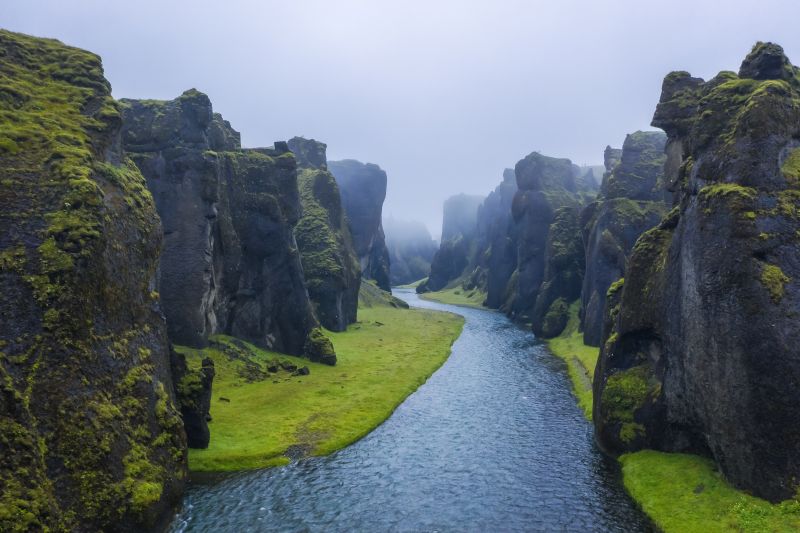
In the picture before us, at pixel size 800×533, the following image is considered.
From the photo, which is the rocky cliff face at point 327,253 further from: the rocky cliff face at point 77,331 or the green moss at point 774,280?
the green moss at point 774,280

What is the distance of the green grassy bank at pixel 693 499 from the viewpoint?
29.8m

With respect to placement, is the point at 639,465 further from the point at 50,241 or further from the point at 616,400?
the point at 50,241

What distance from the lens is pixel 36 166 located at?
123 feet

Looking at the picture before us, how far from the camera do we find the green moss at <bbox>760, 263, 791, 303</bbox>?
109ft

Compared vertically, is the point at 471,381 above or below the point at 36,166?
below

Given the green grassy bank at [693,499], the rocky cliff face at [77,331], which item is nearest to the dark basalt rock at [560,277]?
the green grassy bank at [693,499]

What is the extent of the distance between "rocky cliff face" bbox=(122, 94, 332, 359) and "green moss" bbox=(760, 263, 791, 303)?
58323 mm

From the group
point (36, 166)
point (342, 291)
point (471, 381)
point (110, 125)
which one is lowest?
point (471, 381)

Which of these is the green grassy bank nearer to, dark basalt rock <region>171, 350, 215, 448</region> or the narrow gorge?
the narrow gorge

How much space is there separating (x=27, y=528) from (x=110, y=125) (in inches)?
1312

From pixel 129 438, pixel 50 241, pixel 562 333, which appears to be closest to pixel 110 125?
pixel 50 241

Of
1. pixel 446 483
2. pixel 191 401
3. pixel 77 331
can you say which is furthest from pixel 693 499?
pixel 77 331

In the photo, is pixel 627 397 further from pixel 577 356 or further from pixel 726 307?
pixel 577 356

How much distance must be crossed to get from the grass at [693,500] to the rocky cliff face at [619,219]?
5218cm
